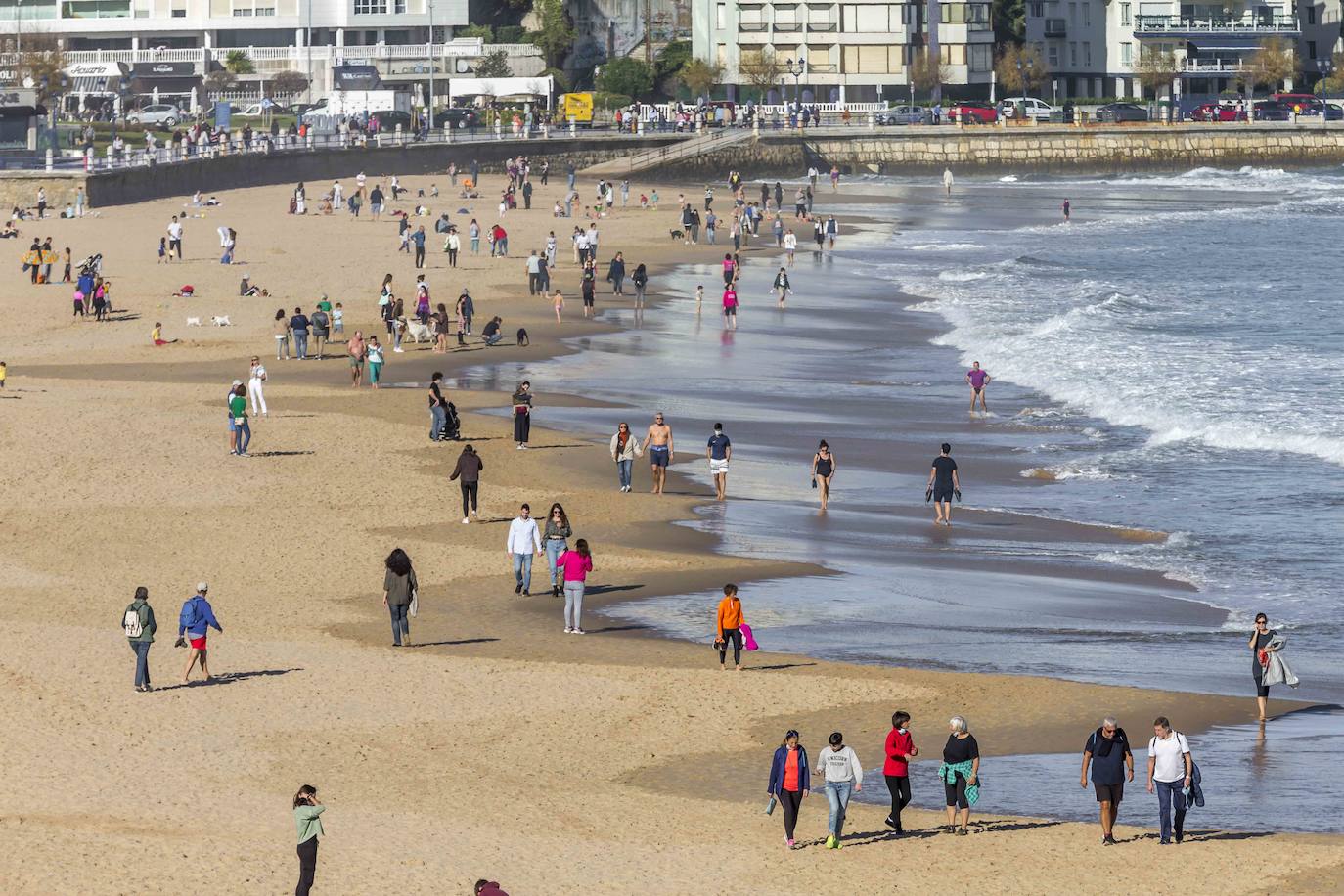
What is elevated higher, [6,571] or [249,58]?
[249,58]

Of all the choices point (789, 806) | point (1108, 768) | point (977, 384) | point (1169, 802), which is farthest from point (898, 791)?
point (977, 384)

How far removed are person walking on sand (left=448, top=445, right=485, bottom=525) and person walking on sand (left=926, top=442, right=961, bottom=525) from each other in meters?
6.14

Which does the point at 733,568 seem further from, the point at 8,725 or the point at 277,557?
the point at 8,725

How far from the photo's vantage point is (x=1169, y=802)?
16.5 m

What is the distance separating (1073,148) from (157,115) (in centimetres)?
5133

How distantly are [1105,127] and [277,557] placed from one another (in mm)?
96127

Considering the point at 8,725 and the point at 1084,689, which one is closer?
the point at 8,725

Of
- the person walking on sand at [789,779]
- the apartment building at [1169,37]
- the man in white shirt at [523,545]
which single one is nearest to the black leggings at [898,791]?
the person walking on sand at [789,779]

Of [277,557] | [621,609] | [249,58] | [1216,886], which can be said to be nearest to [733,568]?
[621,609]

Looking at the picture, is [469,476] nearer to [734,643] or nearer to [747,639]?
[734,643]

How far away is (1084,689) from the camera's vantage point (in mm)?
20547

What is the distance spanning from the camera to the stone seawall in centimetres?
11350

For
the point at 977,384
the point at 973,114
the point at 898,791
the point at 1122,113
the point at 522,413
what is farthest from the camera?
the point at 1122,113

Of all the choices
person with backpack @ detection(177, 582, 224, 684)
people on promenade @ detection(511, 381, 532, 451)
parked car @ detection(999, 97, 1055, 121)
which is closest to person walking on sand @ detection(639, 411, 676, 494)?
people on promenade @ detection(511, 381, 532, 451)
